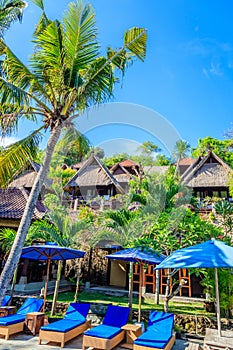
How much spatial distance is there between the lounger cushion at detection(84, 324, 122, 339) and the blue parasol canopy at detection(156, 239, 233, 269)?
2139 millimetres

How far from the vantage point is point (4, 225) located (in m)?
12.9

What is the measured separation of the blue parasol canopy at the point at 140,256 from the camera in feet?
23.3

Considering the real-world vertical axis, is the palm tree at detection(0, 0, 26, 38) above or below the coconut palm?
above

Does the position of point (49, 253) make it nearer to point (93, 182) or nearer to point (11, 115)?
point (11, 115)

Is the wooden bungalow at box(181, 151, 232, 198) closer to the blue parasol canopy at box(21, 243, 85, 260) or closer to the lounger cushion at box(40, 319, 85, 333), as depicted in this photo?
the blue parasol canopy at box(21, 243, 85, 260)

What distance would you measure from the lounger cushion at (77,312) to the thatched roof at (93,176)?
15.3 m

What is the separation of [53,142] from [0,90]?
2077 mm

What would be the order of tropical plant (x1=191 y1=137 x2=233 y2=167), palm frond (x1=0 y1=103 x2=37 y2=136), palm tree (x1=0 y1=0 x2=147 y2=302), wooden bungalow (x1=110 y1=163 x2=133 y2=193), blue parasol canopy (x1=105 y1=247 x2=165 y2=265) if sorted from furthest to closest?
tropical plant (x1=191 y1=137 x2=233 y2=167) → wooden bungalow (x1=110 y1=163 x2=133 y2=193) → palm tree (x1=0 y1=0 x2=147 y2=302) → palm frond (x1=0 y1=103 x2=37 y2=136) → blue parasol canopy (x1=105 y1=247 x2=165 y2=265)

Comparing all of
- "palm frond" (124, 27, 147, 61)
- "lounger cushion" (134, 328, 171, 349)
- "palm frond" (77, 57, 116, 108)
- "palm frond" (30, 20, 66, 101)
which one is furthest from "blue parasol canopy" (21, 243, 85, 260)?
"palm frond" (124, 27, 147, 61)

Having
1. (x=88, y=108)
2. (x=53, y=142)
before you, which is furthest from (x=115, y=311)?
(x=88, y=108)

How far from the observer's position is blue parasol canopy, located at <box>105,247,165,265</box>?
7.10 meters

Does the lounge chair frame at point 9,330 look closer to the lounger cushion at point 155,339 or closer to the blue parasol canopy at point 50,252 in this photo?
the blue parasol canopy at point 50,252

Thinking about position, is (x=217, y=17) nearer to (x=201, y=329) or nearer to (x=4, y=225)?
(x=201, y=329)

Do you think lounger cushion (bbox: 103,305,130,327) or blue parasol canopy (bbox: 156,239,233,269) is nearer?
blue parasol canopy (bbox: 156,239,233,269)
